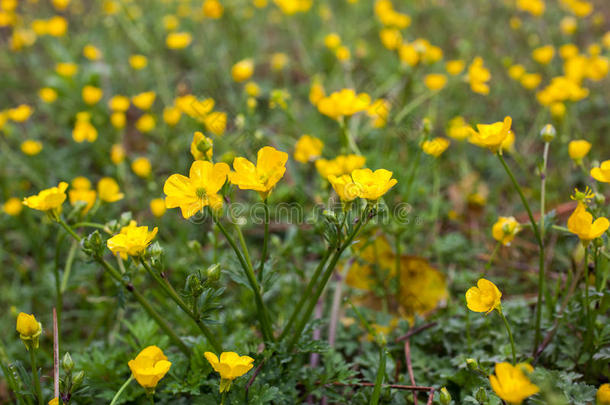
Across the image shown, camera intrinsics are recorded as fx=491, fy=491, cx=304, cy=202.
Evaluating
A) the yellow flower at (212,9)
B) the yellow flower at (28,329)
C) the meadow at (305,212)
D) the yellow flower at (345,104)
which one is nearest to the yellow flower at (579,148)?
the meadow at (305,212)

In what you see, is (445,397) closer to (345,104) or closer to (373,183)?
(373,183)

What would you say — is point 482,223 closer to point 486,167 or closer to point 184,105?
point 486,167

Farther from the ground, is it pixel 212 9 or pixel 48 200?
pixel 212 9

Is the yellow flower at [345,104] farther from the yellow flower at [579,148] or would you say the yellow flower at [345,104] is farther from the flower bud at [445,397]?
the flower bud at [445,397]

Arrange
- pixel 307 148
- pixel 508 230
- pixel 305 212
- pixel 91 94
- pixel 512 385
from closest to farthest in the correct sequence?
1. pixel 512 385
2. pixel 508 230
3. pixel 307 148
4. pixel 305 212
5. pixel 91 94

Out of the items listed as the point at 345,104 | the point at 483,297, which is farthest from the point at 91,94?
the point at 483,297

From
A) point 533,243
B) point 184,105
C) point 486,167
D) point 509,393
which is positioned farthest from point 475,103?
point 509,393
